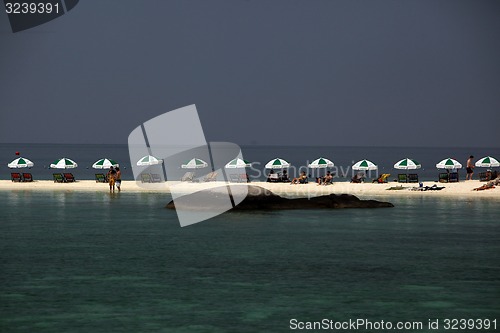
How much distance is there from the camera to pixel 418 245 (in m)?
29.5

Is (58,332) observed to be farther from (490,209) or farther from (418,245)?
(490,209)

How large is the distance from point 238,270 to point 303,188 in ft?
128

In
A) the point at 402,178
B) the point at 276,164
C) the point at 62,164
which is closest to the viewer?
the point at 402,178

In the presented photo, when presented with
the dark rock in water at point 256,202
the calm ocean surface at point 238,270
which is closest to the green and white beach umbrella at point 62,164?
the dark rock in water at point 256,202

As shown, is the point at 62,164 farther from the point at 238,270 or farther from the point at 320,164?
the point at 238,270

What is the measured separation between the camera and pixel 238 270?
910 inches

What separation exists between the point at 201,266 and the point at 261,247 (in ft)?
16.7

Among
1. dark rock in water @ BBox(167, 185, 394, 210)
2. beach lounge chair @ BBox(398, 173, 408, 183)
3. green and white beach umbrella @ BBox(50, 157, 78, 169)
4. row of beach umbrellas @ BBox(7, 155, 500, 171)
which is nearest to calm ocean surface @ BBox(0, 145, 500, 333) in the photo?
dark rock in water @ BBox(167, 185, 394, 210)

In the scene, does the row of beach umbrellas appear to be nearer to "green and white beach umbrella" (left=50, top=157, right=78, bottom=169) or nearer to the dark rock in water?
"green and white beach umbrella" (left=50, top=157, right=78, bottom=169)

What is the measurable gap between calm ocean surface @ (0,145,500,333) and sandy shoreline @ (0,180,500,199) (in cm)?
1569

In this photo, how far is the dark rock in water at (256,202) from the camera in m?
44.0

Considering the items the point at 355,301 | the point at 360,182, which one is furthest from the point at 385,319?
the point at 360,182

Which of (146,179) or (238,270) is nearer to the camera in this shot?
(238,270)

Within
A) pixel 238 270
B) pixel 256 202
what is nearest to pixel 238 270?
pixel 238 270
